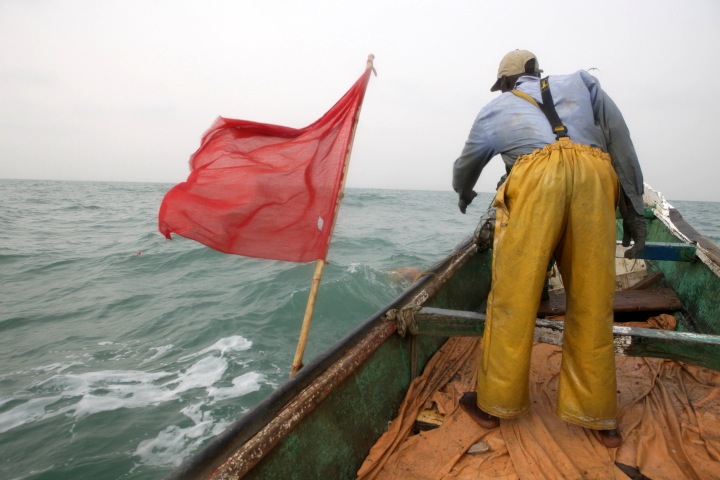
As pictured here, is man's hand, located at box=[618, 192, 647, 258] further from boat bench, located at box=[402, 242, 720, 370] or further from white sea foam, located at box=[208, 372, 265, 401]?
white sea foam, located at box=[208, 372, 265, 401]

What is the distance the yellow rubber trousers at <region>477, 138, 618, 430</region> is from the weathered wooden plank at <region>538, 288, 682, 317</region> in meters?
2.13

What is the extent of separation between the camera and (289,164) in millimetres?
2889

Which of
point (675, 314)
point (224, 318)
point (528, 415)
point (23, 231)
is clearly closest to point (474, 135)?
point (528, 415)

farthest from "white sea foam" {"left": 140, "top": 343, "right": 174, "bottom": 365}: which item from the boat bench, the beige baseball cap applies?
the beige baseball cap

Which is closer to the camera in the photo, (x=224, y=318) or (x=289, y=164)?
(x=289, y=164)

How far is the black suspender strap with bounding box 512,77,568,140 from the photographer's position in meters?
1.98

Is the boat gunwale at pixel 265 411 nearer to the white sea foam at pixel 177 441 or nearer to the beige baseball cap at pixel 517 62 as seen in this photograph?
the beige baseball cap at pixel 517 62

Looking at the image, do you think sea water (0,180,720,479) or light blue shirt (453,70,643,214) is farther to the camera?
sea water (0,180,720,479)

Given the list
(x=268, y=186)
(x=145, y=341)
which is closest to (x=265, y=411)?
(x=268, y=186)

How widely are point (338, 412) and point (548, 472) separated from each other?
3.48 ft

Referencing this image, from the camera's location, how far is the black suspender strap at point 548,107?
77.8 inches

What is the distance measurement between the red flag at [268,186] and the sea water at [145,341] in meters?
0.45

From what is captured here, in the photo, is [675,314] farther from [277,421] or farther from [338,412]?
[277,421]

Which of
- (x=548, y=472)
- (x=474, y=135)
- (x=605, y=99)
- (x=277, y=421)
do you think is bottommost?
(x=548, y=472)
